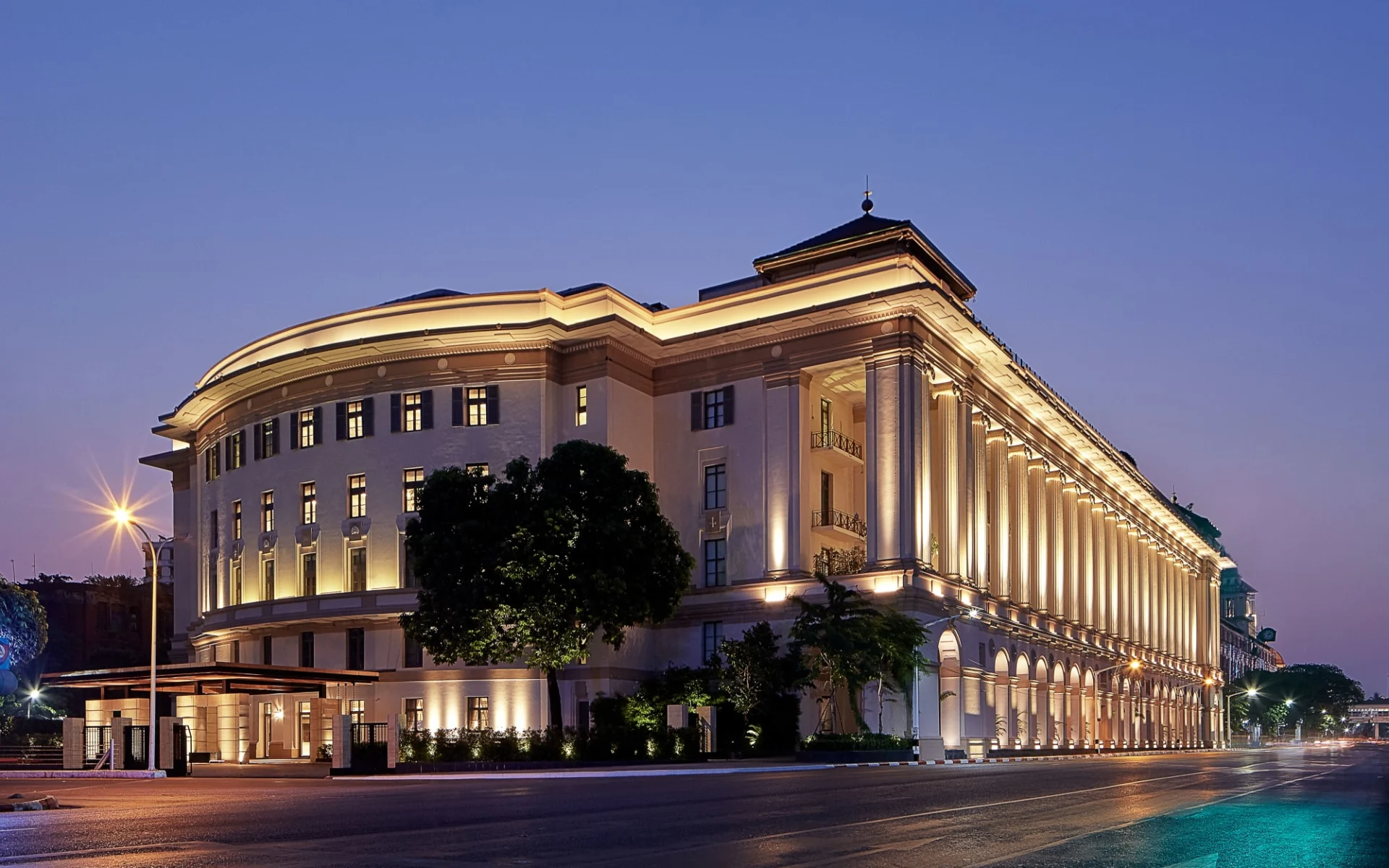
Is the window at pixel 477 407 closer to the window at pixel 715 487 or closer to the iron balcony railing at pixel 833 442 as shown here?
the window at pixel 715 487

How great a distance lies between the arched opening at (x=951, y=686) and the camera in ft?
188

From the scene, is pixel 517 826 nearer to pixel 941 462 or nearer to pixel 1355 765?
pixel 1355 765

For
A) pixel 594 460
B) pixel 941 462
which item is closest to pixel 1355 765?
pixel 941 462

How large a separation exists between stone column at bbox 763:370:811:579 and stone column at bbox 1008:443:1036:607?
1681 cm

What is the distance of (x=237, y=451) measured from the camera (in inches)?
2702

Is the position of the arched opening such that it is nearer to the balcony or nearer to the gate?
the balcony

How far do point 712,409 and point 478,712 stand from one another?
1632 cm

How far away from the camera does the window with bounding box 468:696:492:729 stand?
56.5 m

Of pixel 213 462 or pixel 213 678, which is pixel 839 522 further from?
pixel 213 462

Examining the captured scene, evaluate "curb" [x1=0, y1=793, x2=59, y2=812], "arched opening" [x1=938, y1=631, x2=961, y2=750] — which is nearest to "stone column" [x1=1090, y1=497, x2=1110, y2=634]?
"arched opening" [x1=938, y1=631, x2=961, y2=750]

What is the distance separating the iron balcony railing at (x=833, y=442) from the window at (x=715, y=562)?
19.1 ft

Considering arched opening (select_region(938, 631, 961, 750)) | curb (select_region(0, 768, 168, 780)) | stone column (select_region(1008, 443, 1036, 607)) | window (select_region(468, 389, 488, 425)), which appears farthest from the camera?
stone column (select_region(1008, 443, 1036, 607))

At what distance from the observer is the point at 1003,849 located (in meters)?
14.8

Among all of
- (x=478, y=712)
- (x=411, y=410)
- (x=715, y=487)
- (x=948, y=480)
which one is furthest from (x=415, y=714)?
(x=948, y=480)
